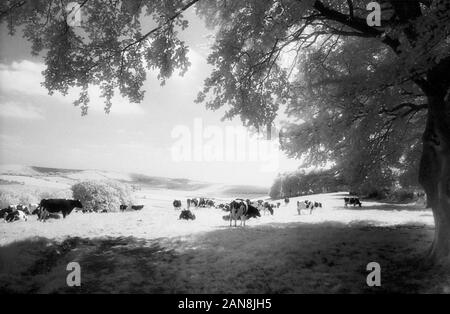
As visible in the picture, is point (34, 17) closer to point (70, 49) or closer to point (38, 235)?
point (70, 49)

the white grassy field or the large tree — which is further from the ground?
the large tree

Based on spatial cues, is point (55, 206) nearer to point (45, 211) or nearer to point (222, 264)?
point (45, 211)

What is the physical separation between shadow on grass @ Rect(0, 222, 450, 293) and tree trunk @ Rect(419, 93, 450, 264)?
2.65 ft

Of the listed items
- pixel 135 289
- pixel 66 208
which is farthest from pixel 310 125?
pixel 66 208

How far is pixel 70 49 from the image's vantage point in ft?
30.1

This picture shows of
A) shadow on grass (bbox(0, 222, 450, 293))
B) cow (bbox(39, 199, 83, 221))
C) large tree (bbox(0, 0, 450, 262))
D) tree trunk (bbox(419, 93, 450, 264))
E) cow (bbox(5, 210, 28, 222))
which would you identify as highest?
large tree (bbox(0, 0, 450, 262))

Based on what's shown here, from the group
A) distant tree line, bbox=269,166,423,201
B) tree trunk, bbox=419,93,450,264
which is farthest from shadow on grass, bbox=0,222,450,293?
distant tree line, bbox=269,166,423,201

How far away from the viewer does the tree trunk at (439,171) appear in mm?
8516

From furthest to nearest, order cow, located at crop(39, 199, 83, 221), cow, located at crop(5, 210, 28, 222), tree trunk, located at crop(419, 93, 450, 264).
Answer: cow, located at crop(39, 199, 83, 221) < cow, located at crop(5, 210, 28, 222) < tree trunk, located at crop(419, 93, 450, 264)

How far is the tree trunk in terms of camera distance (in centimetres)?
852

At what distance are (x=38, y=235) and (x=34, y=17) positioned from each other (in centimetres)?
752

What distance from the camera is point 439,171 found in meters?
8.95

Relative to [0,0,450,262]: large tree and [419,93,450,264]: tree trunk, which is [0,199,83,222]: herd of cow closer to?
[0,0,450,262]: large tree

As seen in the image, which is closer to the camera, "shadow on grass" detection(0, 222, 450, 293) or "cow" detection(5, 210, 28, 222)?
"shadow on grass" detection(0, 222, 450, 293)
